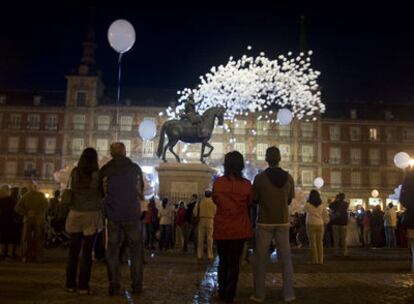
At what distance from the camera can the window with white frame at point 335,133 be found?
63125 mm

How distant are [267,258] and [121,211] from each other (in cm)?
192

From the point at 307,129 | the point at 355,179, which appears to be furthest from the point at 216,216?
the point at 355,179

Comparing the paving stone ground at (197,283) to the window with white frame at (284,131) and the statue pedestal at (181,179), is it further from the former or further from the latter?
the window with white frame at (284,131)

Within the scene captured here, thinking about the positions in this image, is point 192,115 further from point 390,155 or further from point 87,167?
point 390,155

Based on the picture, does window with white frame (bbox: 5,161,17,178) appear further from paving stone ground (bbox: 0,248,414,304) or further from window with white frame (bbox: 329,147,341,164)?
paving stone ground (bbox: 0,248,414,304)

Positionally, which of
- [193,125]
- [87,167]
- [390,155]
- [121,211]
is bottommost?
[121,211]

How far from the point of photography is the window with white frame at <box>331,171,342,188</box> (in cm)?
6202

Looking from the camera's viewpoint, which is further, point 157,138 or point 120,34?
point 157,138

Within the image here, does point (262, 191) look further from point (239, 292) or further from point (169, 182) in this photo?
point (169, 182)

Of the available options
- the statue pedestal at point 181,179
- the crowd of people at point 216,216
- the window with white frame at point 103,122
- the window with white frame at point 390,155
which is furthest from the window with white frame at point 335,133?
the crowd of people at point 216,216

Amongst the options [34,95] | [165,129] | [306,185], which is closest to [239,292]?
[165,129]

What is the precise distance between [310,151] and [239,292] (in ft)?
187

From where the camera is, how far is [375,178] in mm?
62812

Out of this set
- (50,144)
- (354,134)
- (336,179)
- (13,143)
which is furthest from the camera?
(354,134)
